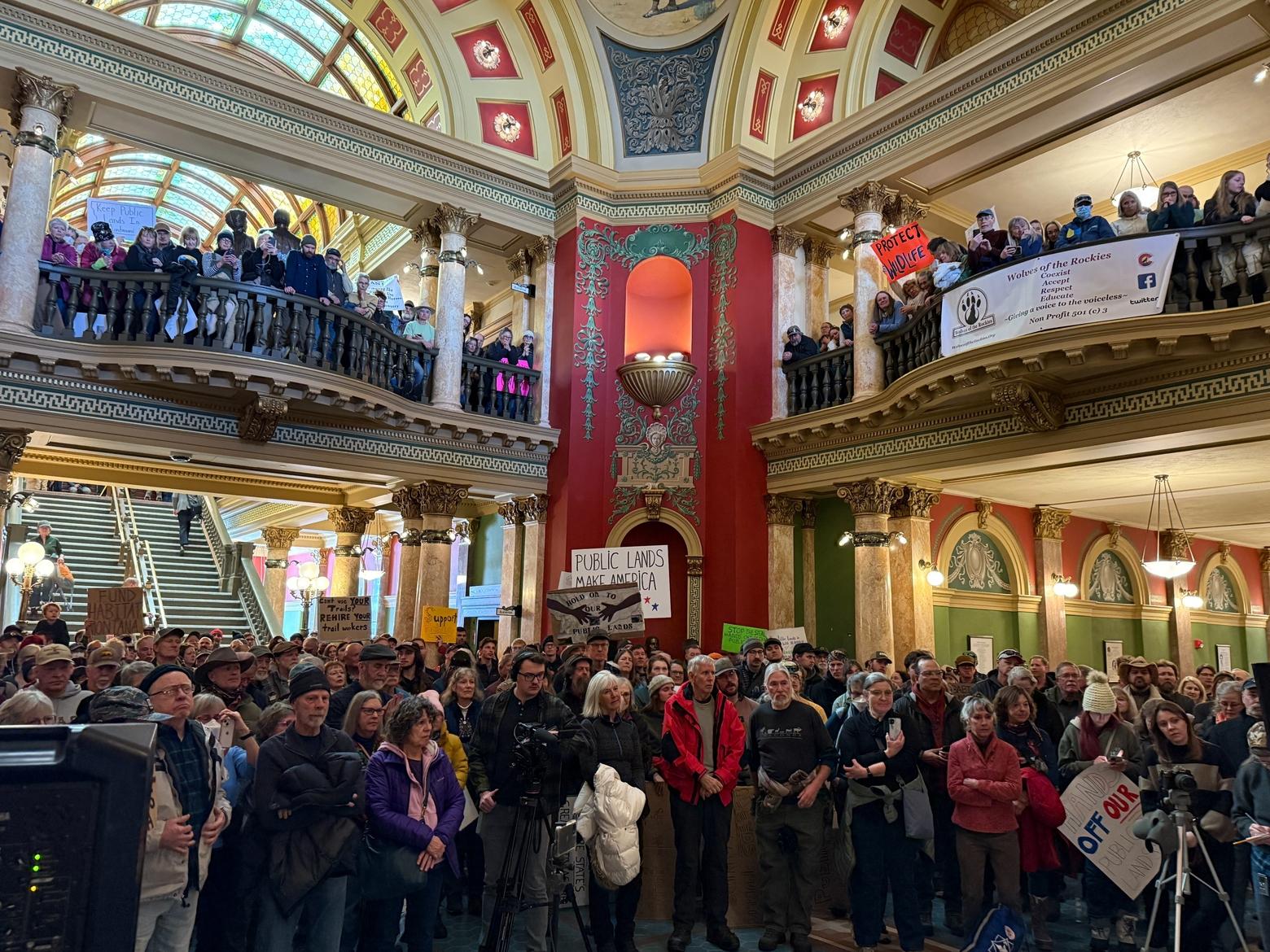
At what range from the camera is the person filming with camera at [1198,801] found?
5246mm

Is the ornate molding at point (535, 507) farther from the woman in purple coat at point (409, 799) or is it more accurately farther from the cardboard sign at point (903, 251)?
the woman in purple coat at point (409, 799)

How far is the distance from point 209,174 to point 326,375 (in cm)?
1527

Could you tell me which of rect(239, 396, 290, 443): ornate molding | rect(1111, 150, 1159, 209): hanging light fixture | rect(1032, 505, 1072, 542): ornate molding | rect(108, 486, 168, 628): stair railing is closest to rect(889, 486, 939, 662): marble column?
rect(1032, 505, 1072, 542): ornate molding

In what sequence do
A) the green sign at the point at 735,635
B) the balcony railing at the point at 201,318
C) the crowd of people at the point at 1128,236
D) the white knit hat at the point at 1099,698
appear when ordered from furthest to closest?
1. the green sign at the point at 735,635
2. the balcony railing at the point at 201,318
3. the crowd of people at the point at 1128,236
4. the white knit hat at the point at 1099,698

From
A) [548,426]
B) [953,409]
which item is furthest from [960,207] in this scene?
[548,426]

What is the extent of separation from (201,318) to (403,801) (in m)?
8.71

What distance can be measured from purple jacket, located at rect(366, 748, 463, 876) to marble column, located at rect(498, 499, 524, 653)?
10.8 meters

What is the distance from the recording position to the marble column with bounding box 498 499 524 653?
15633mm

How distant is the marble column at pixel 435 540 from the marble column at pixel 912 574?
6.68m

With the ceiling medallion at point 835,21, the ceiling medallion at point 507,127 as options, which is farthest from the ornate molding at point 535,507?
the ceiling medallion at point 835,21

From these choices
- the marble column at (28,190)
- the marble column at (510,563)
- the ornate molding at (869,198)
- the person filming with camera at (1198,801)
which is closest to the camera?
the person filming with camera at (1198,801)

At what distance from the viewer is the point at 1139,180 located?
13.7 meters

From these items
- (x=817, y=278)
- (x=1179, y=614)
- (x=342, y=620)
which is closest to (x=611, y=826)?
(x=342, y=620)

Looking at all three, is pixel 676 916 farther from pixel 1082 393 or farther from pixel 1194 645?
pixel 1194 645
